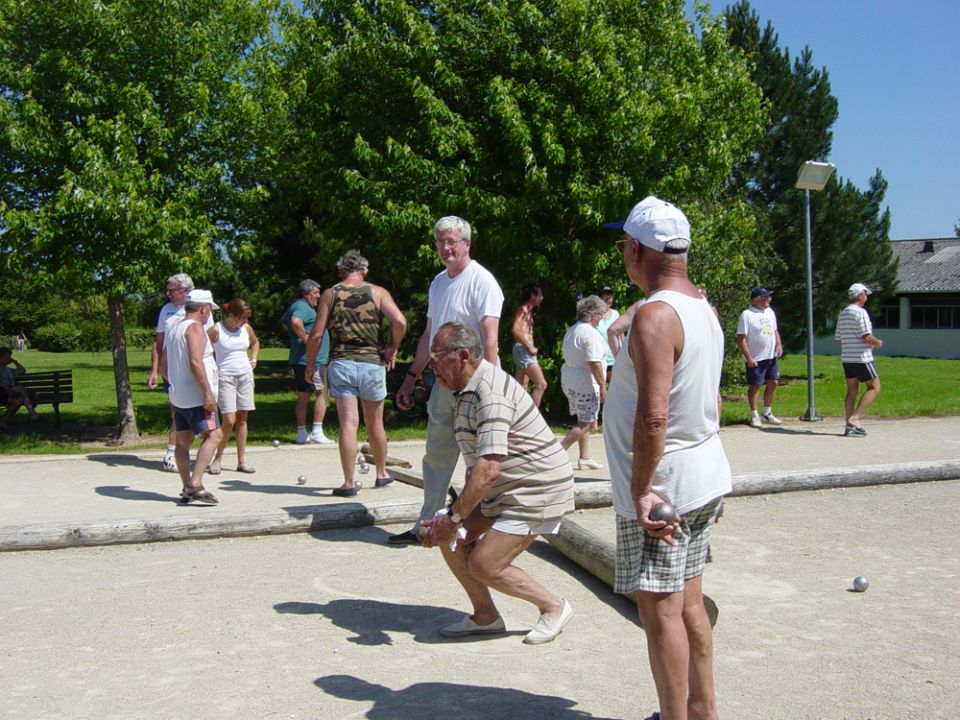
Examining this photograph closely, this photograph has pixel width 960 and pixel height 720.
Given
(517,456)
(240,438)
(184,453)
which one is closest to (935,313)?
(240,438)

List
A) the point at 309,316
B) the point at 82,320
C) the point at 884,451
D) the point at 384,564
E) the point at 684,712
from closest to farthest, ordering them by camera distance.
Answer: the point at 684,712 → the point at 384,564 → the point at 884,451 → the point at 309,316 → the point at 82,320

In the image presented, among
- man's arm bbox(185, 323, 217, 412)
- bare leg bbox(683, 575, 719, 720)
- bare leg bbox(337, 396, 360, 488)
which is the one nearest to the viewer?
bare leg bbox(683, 575, 719, 720)

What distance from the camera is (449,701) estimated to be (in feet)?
13.8

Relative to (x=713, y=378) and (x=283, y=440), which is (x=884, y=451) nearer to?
(x=283, y=440)

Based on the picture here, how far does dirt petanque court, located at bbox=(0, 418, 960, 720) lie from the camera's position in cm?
421

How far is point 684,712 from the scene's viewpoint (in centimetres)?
A: 335

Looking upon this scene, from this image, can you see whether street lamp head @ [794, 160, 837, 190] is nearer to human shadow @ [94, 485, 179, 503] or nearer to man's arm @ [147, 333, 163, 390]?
man's arm @ [147, 333, 163, 390]

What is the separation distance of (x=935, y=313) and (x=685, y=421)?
158ft

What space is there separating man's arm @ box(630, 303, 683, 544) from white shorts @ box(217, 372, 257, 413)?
22.3 ft

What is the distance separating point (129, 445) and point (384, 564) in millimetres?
7577

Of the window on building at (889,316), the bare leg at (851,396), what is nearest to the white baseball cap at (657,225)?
the bare leg at (851,396)

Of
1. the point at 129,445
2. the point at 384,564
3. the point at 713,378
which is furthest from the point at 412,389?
the point at 129,445

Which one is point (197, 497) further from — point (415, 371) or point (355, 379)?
point (415, 371)

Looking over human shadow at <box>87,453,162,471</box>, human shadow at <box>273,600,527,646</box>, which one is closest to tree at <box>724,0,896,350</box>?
human shadow at <box>87,453,162,471</box>
